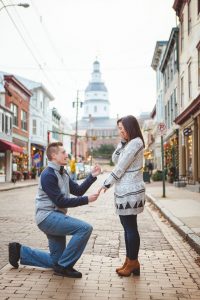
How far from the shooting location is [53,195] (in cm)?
512

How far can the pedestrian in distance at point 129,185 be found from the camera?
5.20 meters

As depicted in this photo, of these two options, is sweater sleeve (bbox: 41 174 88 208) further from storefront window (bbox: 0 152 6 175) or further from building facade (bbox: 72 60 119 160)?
building facade (bbox: 72 60 119 160)

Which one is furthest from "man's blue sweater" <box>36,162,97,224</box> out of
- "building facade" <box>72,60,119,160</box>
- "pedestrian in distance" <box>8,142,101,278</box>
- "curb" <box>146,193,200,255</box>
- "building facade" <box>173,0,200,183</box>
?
"building facade" <box>72,60,119,160</box>

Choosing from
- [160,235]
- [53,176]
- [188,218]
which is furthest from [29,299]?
[188,218]

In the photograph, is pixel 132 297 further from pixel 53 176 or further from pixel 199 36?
pixel 199 36

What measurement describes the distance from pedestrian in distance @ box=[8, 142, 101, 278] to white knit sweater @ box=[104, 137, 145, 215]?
0.28 metres

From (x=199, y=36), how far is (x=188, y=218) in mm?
13458

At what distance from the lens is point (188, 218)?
1032 cm

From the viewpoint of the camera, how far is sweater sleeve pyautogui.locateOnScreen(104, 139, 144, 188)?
5.21 m

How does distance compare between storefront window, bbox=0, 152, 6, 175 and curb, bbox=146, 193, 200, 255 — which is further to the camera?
storefront window, bbox=0, 152, 6, 175

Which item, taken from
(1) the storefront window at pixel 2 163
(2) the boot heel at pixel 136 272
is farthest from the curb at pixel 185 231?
(1) the storefront window at pixel 2 163

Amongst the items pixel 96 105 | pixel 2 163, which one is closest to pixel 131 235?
pixel 2 163

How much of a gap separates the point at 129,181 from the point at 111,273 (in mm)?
1228

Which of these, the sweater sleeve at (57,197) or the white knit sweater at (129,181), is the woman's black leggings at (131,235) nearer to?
the white knit sweater at (129,181)
